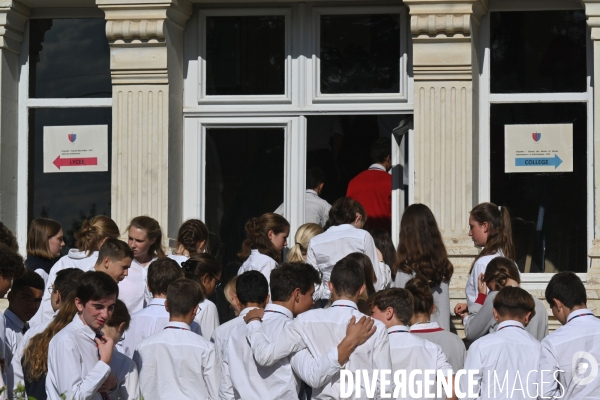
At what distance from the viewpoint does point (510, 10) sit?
10375 mm

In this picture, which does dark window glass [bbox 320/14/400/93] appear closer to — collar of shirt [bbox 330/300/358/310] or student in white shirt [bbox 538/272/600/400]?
student in white shirt [bbox 538/272/600/400]

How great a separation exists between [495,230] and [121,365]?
133 inches

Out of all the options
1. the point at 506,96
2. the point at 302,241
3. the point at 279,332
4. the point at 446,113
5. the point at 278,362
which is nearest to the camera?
the point at 279,332

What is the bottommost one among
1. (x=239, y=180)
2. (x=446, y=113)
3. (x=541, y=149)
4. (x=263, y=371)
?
(x=263, y=371)

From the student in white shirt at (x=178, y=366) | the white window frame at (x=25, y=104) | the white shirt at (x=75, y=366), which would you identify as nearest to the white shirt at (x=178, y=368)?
the student in white shirt at (x=178, y=366)

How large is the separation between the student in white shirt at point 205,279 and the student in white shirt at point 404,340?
1494mm

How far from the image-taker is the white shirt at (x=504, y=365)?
6969mm

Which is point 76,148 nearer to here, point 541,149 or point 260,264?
point 260,264

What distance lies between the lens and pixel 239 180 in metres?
10.7

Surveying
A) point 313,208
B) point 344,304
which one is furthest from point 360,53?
point 344,304

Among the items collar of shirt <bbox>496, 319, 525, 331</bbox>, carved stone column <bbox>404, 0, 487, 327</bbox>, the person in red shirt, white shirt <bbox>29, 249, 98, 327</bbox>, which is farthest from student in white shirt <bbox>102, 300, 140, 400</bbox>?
the person in red shirt

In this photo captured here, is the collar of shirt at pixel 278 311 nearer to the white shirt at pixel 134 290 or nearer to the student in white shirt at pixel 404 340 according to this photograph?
the student in white shirt at pixel 404 340

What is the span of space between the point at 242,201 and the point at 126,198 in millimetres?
1116

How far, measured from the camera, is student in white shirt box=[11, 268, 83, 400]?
6324 millimetres
